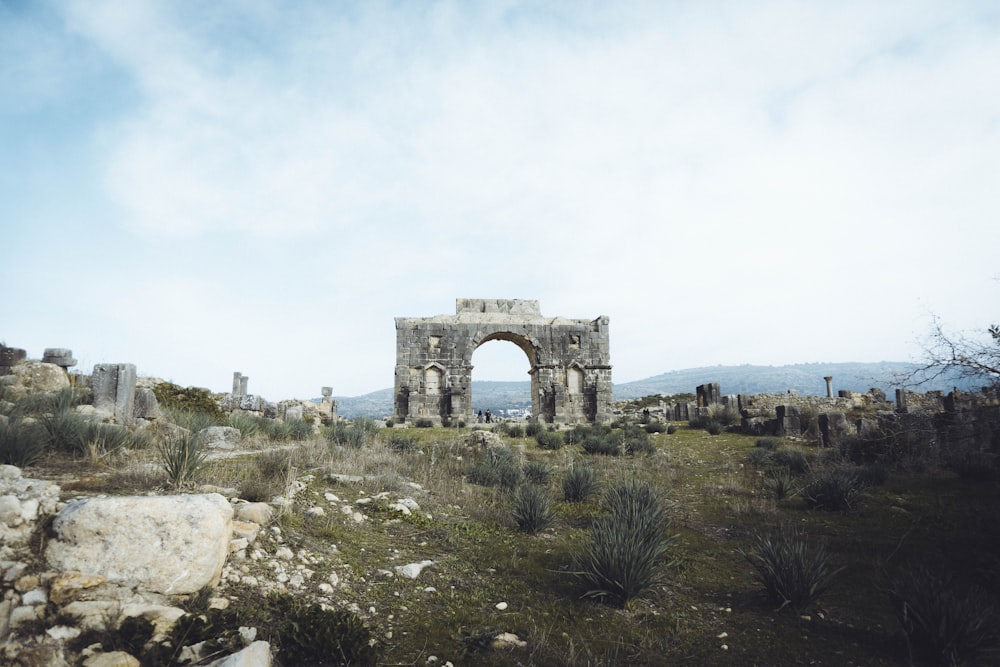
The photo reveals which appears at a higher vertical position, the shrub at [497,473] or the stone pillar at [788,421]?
the stone pillar at [788,421]

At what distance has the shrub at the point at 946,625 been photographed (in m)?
3.16

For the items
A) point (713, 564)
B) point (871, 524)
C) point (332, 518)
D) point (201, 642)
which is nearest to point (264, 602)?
point (201, 642)

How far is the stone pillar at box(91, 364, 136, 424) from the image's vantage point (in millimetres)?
10125

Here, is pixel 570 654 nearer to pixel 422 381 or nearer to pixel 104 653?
pixel 104 653

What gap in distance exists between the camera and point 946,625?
3.20 metres

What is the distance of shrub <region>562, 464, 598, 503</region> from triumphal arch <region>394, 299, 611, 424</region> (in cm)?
1449

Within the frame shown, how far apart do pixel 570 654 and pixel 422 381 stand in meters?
19.6

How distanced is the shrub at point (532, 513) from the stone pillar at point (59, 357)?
1415 centimetres

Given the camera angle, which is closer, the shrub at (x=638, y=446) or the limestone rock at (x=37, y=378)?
the limestone rock at (x=37, y=378)

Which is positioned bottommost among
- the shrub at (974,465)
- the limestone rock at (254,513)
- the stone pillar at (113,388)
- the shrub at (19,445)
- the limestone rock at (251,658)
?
the limestone rock at (251,658)

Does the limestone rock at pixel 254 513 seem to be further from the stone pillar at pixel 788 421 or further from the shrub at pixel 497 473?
the stone pillar at pixel 788 421

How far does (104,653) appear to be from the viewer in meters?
2.63

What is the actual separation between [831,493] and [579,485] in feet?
10.7

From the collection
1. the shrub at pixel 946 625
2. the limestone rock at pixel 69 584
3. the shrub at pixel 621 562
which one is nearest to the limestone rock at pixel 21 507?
the limestone rock at pixel 69 584
